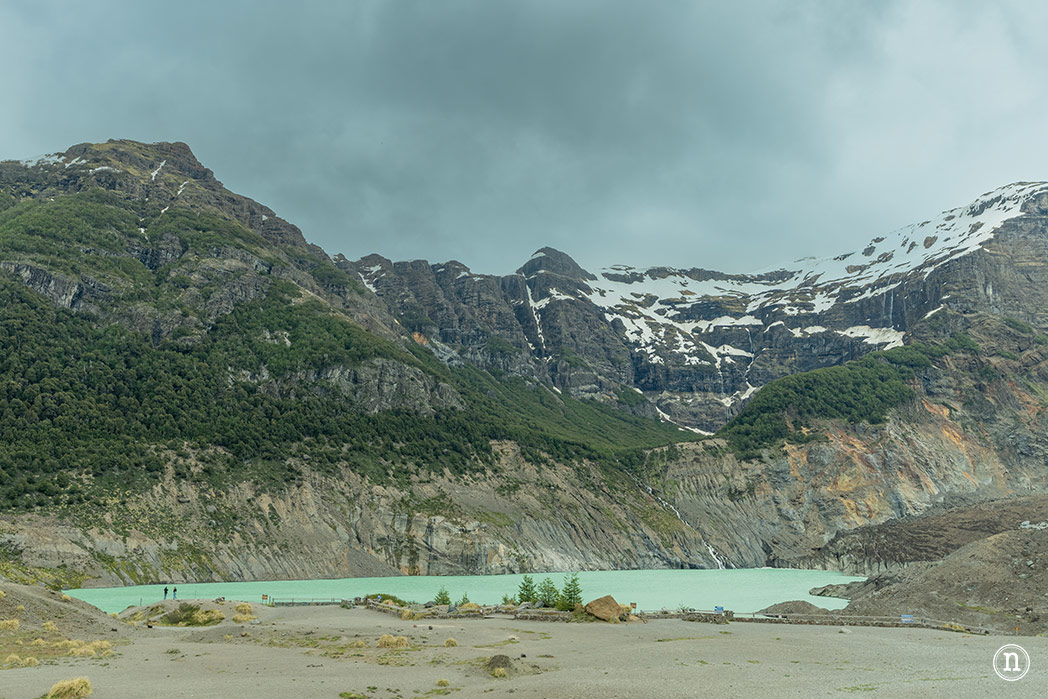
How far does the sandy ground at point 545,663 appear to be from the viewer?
23766 mm

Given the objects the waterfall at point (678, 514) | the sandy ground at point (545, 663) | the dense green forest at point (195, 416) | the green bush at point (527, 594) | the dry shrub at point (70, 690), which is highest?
the dense green forest at point (195, 416)

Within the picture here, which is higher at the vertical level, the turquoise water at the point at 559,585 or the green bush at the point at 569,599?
the green bush at the point at 569,599

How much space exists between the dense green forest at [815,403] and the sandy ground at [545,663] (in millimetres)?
140587

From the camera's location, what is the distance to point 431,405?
167 meters

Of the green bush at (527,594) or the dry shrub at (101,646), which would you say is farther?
the green bush at (527,594)

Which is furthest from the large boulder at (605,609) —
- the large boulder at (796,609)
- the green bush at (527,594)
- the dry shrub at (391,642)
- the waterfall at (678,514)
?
the waterfall at (678,514)

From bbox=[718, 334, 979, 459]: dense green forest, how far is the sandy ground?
461 feet

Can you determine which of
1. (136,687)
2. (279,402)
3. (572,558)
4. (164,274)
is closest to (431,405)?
(279,402)

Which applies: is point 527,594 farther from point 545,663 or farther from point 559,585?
point 559,585

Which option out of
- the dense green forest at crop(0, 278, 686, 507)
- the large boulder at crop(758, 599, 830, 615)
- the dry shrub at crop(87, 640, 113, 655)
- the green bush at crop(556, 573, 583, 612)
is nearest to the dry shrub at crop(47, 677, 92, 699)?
the dry shrub at crop(87, 640, 113, 655)

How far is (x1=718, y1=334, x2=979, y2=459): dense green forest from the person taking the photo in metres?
177

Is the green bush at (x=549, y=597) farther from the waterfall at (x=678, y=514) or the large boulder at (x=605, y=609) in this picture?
the waterfall at (x=678, y=514)

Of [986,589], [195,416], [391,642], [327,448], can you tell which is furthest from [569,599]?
[195,416]

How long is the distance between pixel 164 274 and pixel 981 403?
218236 mm
